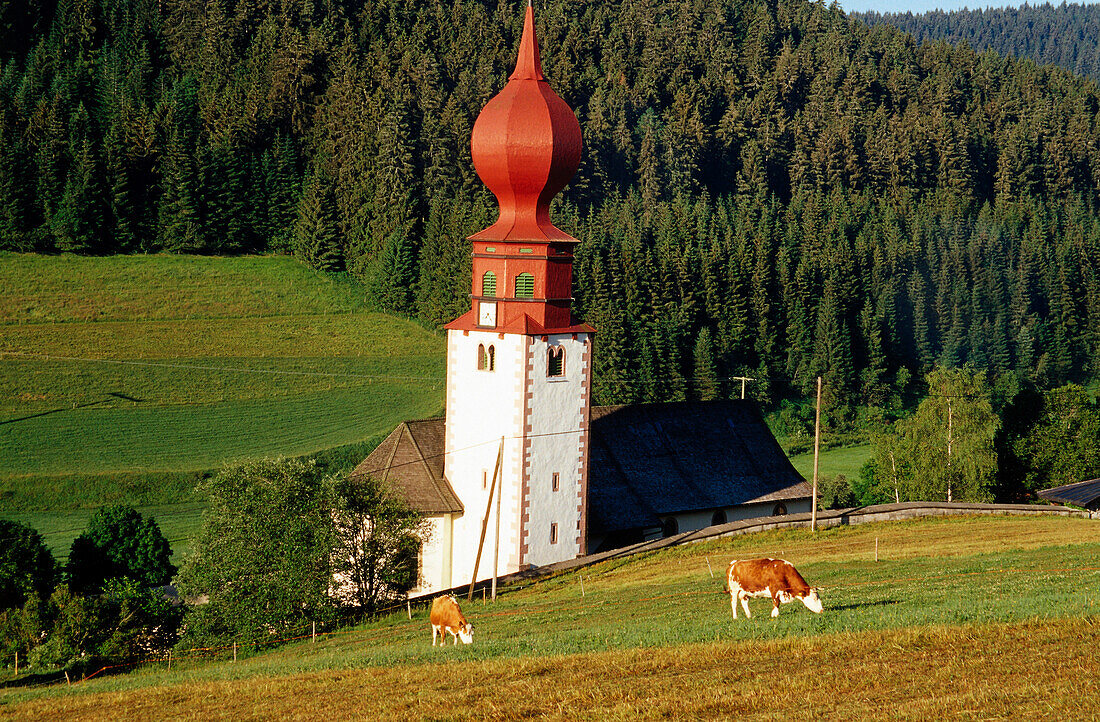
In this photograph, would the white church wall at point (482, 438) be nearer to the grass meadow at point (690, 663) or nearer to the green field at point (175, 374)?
the grass meadow at point (690, 663)

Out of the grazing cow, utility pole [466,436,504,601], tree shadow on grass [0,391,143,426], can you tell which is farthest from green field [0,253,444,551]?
the grazing cow

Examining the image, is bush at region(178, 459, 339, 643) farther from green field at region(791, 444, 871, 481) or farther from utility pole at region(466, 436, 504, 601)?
green field at region(791, 444, 871, 481)

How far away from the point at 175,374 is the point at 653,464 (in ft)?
140

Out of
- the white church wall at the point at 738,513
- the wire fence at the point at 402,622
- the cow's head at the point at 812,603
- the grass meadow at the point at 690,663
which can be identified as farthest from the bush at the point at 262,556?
the cow's head at the point at 812,603

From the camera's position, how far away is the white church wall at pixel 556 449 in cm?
3984

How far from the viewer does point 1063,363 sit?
110m

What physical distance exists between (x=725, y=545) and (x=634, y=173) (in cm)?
9739

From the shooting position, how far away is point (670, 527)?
46094mm

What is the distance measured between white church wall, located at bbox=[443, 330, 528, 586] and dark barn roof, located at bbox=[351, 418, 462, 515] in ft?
1.41

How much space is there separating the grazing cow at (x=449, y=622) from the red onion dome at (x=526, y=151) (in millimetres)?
15032

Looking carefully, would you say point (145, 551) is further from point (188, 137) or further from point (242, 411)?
point (188, 137)

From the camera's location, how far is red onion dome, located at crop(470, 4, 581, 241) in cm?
4038

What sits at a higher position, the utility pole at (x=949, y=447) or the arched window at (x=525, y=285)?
the arched window at (x=525, y=285)

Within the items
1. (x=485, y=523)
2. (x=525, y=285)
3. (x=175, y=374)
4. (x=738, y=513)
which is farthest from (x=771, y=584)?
(x=175, y=374)
